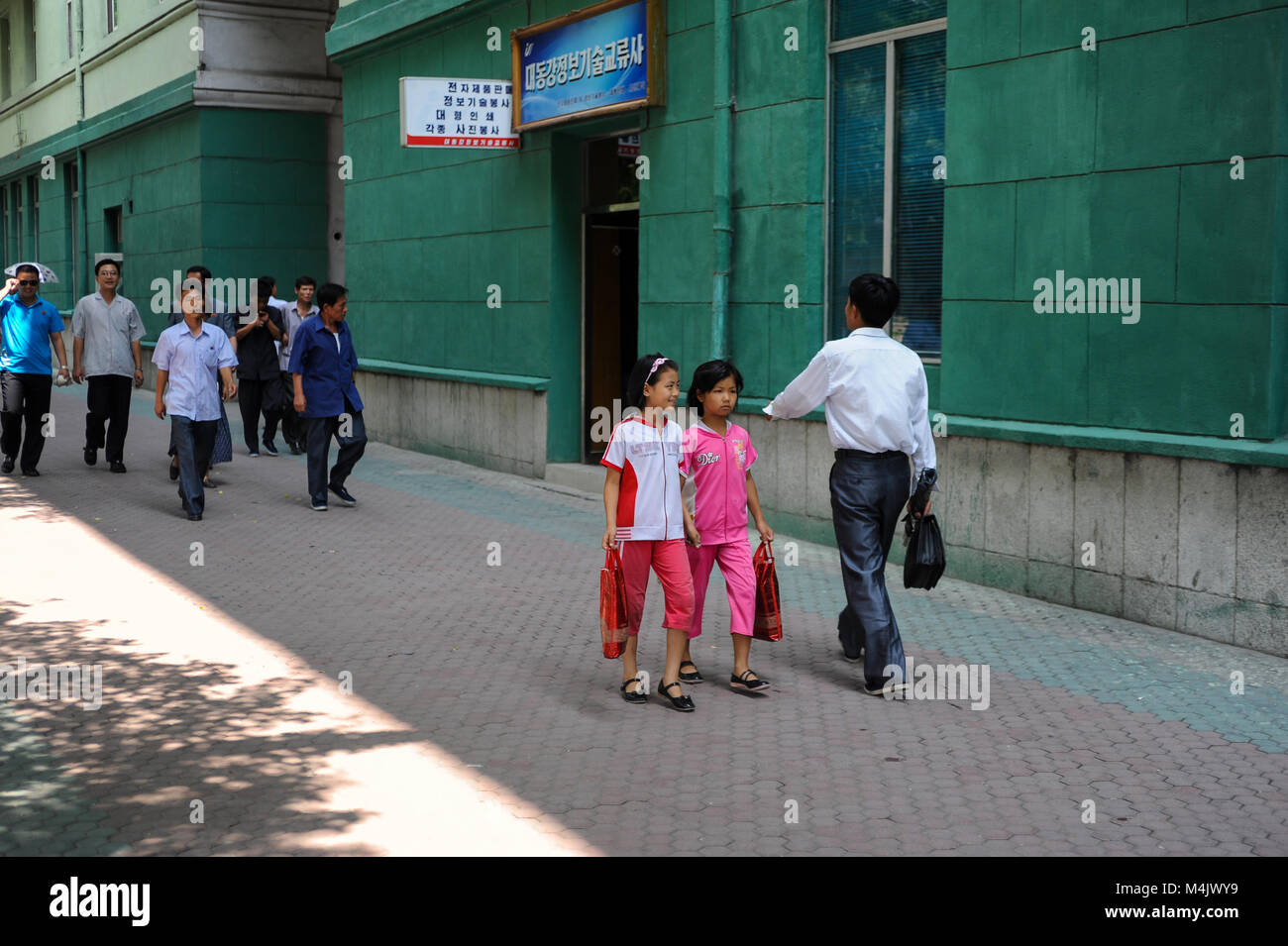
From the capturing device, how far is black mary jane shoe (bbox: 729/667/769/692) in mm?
6535

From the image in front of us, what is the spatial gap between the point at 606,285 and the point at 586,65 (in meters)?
2.24

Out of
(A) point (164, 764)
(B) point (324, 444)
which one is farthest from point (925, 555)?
(B) point (324, 444)

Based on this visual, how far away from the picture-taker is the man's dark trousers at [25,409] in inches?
530

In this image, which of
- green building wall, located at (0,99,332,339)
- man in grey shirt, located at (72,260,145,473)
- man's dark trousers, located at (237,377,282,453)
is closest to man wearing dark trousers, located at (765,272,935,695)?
man in grey shirt, located at (72,260,145,473)

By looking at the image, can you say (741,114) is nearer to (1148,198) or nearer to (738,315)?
(738,315)

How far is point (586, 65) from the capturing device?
43.0ft

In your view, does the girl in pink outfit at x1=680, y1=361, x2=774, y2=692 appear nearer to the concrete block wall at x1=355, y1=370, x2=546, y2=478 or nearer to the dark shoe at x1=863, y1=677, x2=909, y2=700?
the dark shoe at x1=863, y1=677, x2=909, y2=700

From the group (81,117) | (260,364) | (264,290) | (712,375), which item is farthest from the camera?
(81,117)

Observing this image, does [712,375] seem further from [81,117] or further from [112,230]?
[81,117]

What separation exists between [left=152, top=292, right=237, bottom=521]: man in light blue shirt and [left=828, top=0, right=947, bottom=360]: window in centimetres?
496

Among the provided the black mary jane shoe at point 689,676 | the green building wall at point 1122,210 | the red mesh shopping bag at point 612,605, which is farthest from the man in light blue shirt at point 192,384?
the red mesh shopping bag at point 612,605

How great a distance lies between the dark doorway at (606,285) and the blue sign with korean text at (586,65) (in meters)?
0.80

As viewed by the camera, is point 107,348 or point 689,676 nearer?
point 689,676
